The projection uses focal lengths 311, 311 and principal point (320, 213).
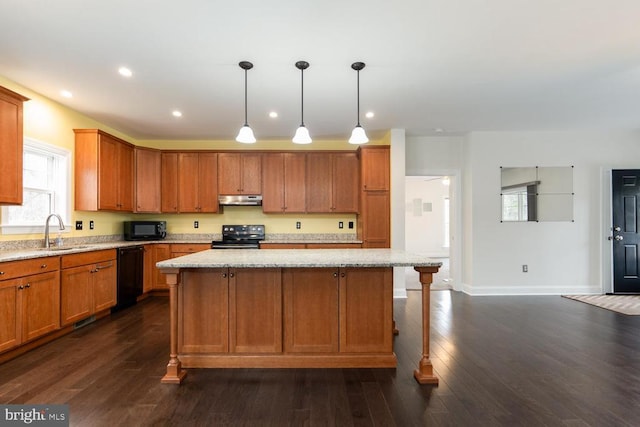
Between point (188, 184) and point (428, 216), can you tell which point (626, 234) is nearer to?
point (428, 216)

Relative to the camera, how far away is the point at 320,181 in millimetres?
5379

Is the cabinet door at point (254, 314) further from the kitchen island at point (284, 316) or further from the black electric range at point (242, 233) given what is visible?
the black electric range at point (242, 233)

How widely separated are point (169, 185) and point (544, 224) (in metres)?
6.39

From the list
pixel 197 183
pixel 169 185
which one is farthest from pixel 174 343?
pixel 169 185

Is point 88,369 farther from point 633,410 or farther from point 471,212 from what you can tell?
point 471,212

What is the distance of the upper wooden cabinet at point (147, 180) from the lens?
520cm

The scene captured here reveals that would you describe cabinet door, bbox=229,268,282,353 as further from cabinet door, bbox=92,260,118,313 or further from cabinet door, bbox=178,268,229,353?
cabinet door, bbox=92,260,118,313

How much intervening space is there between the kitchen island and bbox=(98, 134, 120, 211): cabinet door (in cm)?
269

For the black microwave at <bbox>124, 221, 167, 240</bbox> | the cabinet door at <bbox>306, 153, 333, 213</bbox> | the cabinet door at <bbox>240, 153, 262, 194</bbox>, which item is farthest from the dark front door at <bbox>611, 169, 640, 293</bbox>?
the black microwave at <bbox>124, 221, 167, 240</bbox>

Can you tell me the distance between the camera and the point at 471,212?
206 inches

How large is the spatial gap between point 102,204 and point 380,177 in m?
4.12

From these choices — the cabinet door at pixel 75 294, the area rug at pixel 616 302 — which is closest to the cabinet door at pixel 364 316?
the cabinet door at pixel 75 294

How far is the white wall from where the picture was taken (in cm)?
517

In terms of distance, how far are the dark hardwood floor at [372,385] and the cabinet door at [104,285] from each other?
0.48 m
